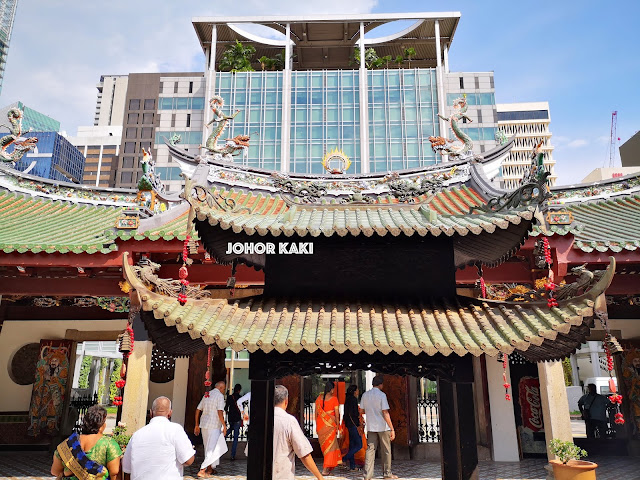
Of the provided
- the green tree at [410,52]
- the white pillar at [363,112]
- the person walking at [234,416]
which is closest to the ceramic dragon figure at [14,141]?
the person walking at [234,416]

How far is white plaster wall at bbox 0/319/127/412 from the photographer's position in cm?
1208

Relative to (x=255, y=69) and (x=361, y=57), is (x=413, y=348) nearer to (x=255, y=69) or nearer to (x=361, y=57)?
(x=361, y=57)

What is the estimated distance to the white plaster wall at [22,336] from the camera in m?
12.1

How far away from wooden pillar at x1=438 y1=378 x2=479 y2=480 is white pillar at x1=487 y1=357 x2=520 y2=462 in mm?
5716

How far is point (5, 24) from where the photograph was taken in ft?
371

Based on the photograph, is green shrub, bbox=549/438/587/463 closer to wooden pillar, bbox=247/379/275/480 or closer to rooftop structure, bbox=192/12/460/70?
wooden pillar, bbox=247/379/275/480

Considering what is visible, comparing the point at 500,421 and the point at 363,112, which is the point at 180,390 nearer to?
the point at 500,421

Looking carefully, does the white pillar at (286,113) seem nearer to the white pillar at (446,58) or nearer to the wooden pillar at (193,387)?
the white pillar at (446,58)

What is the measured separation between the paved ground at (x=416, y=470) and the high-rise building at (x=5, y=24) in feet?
422

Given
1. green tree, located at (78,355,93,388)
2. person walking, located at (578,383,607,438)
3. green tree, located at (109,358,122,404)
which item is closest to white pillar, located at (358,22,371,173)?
green tree, located at (109,358,122,404)

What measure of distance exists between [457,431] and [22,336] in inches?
460

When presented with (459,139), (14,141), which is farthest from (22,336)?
(459,139)

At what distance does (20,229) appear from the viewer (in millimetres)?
9898

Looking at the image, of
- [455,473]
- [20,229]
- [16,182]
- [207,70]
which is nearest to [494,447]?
[455,473]
